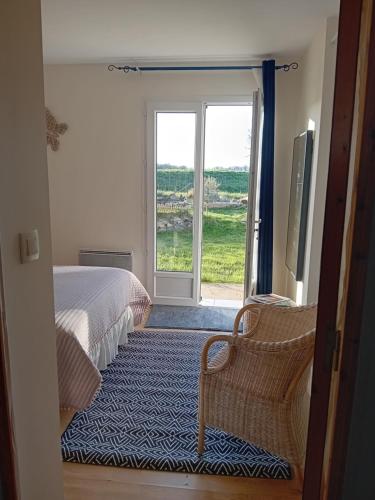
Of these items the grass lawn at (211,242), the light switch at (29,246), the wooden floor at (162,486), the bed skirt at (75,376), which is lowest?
the wooden floor at (162,486)

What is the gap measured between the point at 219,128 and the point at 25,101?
309 cm

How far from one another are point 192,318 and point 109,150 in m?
2.01

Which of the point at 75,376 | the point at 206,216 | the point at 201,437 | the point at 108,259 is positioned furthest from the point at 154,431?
the point at 206,216

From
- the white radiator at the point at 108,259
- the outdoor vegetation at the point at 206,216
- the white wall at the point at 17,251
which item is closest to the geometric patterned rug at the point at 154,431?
the white wall at the point at 17,251

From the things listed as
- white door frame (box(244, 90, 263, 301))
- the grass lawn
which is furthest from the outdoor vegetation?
white door frame (box(244, 90, 263, 301))

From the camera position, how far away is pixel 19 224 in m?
1.20

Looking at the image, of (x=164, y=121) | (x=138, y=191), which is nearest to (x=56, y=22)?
(x=164, y=121)

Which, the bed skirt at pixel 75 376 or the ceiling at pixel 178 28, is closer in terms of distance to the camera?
the bed skirt at pixel 75 376

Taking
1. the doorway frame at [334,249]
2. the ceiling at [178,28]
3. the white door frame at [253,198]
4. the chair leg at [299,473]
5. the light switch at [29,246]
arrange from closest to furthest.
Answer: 1. the doorway frame at [334,249]
2. the light switch at [29,246]
3. the chair leg at [299,473]
4. the ceiling at [178,28]
5. the white door frame at [253,198]

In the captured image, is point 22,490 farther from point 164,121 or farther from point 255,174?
point 164,121

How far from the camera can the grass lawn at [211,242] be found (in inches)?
169

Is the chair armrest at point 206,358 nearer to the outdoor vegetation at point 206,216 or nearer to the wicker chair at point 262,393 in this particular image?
the wicker chair at point 262,393

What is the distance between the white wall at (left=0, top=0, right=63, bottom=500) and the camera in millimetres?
1113

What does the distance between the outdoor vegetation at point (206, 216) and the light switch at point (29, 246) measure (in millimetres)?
2986
